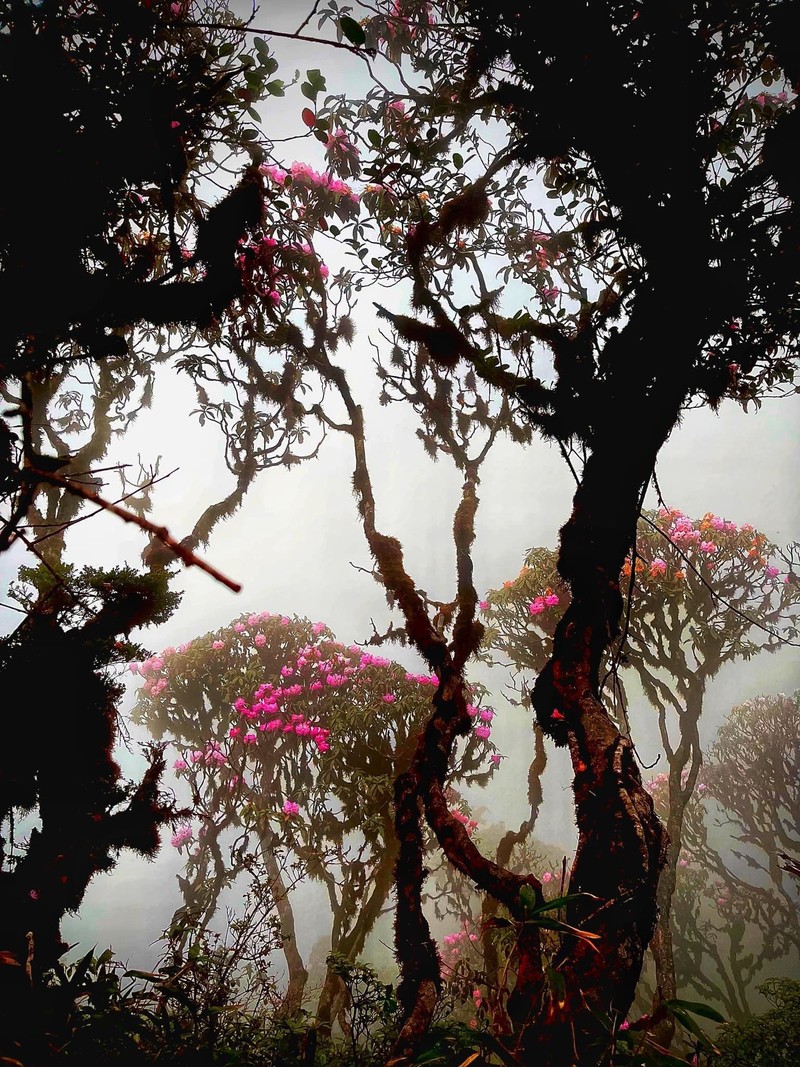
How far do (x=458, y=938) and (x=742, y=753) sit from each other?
8.98m

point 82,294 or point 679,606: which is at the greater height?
point 679,606

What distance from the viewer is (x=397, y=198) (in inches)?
174

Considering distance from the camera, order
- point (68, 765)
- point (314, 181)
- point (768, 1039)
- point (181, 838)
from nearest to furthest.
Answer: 1. point (68, 765)
2. point (768, 1039)
3. point (314, 181)
4. point (181, 838)

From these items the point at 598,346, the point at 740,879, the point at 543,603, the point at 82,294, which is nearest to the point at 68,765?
the point at 82,294

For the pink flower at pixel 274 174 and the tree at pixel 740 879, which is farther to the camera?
the tree at pixel 740 879

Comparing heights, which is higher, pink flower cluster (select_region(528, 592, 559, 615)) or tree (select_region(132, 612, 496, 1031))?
pink flower cluster (select_region(528, 592, 559, 615))

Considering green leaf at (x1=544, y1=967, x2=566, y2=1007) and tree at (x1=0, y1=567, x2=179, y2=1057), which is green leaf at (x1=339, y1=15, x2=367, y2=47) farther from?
green leaf at (x1=544, y1=967, x2=566, y2=1007)

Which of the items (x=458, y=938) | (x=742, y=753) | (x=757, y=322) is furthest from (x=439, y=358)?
(x=742, y=753)

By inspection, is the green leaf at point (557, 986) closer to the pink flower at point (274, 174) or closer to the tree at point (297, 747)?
the tree at point (297, 747)

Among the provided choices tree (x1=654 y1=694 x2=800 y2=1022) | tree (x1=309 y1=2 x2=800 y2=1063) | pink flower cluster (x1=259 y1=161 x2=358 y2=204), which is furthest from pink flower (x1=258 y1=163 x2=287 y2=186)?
tree (x1=654 y1=694 x2=800 y2=1022)

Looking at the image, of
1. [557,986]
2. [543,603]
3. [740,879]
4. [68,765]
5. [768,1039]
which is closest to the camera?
[557,986]

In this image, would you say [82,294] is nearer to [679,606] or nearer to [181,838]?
[679,606]

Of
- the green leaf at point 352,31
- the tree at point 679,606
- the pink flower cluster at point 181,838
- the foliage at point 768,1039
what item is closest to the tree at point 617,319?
the green leaf at point 352,31

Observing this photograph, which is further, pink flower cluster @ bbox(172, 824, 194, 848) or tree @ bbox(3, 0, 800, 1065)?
pink flower cluster @ bbox(172, 824, 194, 848)
